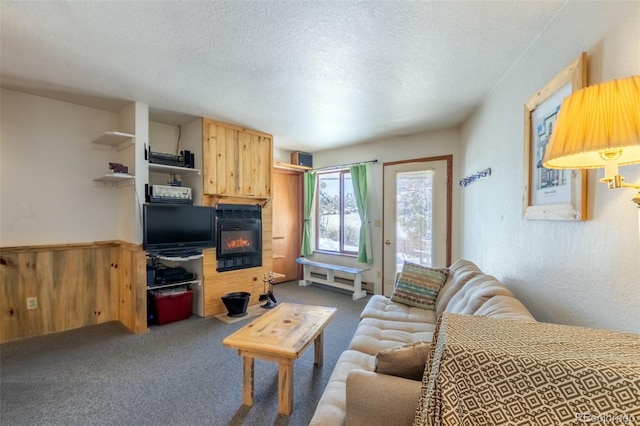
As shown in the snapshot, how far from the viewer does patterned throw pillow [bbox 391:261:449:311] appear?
8.30 feet

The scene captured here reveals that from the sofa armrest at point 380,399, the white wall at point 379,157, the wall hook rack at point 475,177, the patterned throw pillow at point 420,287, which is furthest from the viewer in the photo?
the white wall at point 379,157

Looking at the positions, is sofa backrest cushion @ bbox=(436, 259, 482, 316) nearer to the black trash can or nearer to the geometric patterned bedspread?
the geometric patterned bedspread

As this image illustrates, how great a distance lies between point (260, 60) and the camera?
83.7 inches

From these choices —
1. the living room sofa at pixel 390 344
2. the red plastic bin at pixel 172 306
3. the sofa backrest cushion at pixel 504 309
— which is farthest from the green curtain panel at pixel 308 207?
the sofa backrest cushion at pixel 504 309

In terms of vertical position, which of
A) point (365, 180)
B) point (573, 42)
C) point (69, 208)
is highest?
point (573, 42)

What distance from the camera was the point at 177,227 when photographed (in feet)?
10.5

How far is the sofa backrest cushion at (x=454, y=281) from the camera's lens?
2256 millimetres

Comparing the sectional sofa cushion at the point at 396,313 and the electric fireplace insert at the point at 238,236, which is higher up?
the electric fireplace insert at the point at 238,236

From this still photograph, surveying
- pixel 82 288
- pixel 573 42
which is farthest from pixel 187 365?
pixel 573 42

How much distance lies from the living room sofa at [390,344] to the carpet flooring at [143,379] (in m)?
0.54

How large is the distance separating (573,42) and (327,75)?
1550 millimetres

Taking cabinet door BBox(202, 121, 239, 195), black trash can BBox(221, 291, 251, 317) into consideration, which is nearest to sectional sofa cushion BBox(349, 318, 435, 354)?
black trash can BBox(221, 291, 251, 317)

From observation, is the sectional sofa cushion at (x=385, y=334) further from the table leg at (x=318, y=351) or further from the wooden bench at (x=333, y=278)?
the wooden bench at (x=333, y=278)

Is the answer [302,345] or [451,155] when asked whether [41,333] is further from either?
[451,155]
